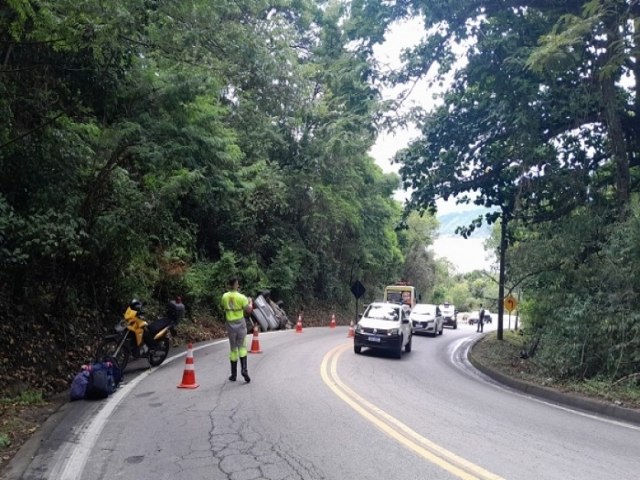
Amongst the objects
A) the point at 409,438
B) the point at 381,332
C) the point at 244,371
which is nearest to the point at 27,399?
the point at 244,371

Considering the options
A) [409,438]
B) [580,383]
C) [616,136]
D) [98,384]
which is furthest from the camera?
[616,136]

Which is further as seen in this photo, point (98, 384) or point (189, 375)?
point (189, 375)

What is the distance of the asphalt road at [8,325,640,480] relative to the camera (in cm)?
523

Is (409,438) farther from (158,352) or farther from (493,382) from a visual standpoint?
(493,382)

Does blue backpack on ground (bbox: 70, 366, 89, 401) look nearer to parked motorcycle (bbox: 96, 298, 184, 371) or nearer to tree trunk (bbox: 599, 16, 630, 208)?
parked motorcycle (bbox: 96, 298, 184, 371)

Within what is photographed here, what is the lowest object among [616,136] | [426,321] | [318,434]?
[318,434]

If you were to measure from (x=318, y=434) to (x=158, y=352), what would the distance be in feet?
19.5

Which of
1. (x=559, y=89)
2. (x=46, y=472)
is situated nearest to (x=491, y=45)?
(x=559, y=89)

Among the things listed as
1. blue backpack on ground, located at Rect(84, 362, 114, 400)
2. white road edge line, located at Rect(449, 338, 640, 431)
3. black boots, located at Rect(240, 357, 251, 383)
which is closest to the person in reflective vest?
black boots, located at Rect(240, 357, 251, 383)

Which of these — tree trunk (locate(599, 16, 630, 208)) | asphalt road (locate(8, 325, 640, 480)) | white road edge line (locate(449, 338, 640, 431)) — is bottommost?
asphalt road (locate(8, 325, 640, 480))

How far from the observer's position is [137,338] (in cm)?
1041

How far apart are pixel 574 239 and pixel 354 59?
7648 mm

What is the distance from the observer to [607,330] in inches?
428

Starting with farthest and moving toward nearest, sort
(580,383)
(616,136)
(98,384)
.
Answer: (616,136) < (580,383) < (98,384)
